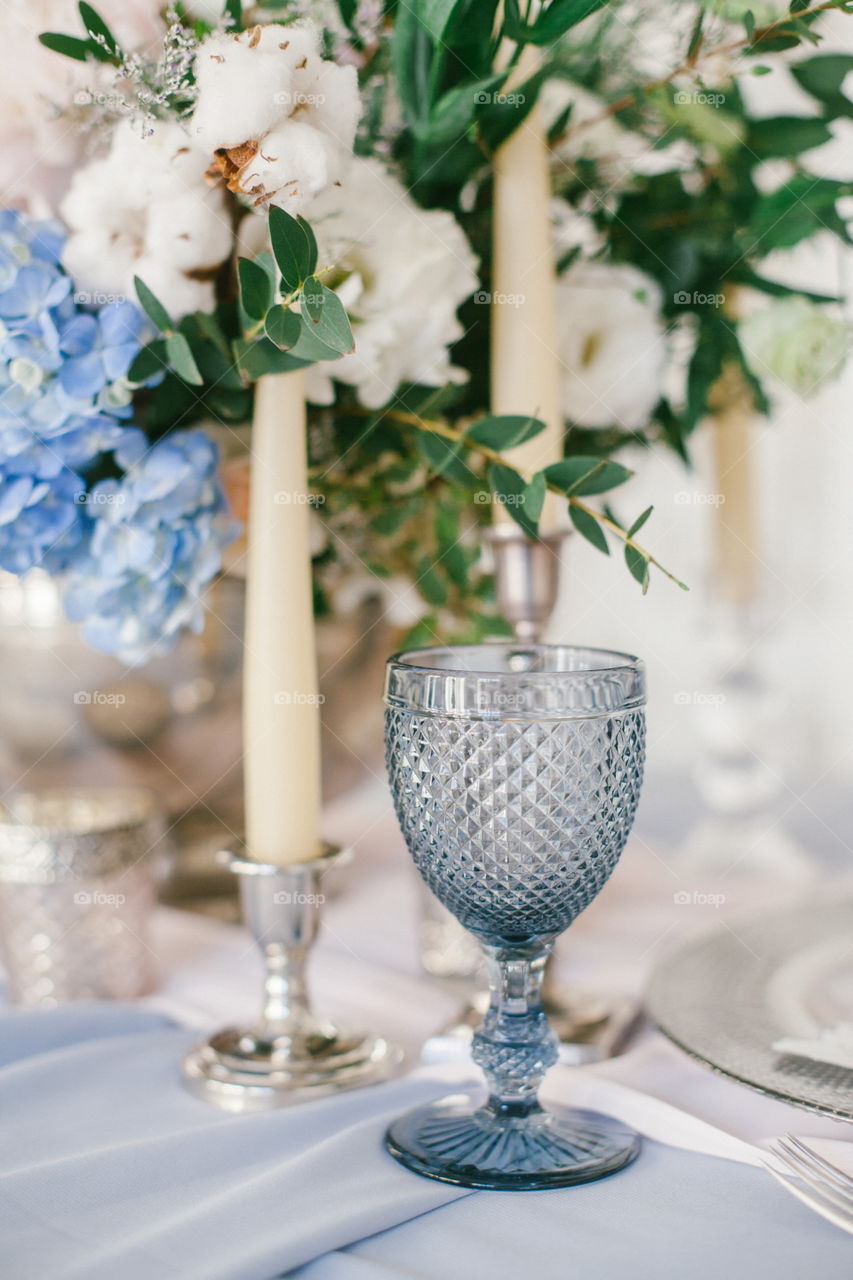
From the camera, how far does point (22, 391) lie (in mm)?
572

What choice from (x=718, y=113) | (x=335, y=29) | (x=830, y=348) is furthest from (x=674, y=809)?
(x=335, y=29)

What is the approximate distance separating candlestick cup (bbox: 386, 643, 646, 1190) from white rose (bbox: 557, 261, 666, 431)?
0.91ft

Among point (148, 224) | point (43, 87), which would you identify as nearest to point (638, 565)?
point (148, 224)

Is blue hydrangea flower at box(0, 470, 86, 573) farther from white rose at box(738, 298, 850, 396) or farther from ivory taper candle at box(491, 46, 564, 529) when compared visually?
white rose at box(738, 298, 850, 396)

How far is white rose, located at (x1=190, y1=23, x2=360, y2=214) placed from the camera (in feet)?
1.54

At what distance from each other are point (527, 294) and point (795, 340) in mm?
259

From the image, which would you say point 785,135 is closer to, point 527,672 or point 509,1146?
point 527,672

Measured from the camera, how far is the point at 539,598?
636 mm

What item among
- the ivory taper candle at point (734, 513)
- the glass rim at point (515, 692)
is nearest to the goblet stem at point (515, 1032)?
the glass rim at point (515, 692)

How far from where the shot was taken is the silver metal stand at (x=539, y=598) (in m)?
0.63

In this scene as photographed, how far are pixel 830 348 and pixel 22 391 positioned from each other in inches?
21.2

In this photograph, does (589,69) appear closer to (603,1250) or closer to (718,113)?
(718,113)

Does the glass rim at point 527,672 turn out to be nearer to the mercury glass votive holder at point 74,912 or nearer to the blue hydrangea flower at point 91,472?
the blue hydrangea flower at point 91,472

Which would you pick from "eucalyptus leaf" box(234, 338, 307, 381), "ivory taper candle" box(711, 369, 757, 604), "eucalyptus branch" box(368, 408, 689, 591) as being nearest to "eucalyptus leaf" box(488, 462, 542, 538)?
"eucalyptus branch" box(368, 408, 689, 591)
